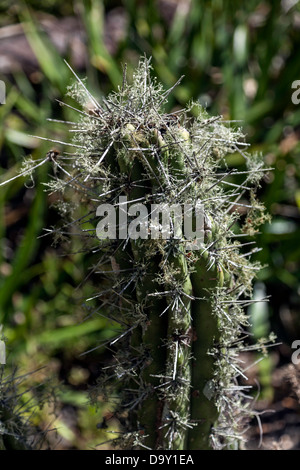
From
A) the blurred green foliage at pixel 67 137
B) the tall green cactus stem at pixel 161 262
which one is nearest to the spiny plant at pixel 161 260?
the tall green cactus stem at pixel 161 262

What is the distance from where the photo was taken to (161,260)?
3.21 feet

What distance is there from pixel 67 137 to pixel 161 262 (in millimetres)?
1352

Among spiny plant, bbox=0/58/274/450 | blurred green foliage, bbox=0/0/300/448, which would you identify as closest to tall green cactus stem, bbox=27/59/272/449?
spiny plant, bbox=0/58/274/450

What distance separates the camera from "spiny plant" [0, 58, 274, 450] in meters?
0.96

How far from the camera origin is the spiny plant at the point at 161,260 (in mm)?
958

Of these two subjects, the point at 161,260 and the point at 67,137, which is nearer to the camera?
the point at 161,260

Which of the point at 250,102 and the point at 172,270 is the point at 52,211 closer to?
the point at 250,102

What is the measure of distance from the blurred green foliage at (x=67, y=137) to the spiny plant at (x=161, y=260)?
0.75 m


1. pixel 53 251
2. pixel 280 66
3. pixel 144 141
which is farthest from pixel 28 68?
pixel 144 141

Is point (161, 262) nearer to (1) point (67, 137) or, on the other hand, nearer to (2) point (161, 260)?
(2) point (161, 260)

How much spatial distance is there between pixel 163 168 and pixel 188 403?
48 centimetres

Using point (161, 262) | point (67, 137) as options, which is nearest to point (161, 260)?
point (161, 262)

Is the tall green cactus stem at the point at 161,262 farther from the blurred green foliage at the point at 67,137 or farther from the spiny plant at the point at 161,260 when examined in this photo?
the blurred green foliage at the point at 67,137

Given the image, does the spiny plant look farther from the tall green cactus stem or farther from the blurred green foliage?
A: the blurred green foliage
